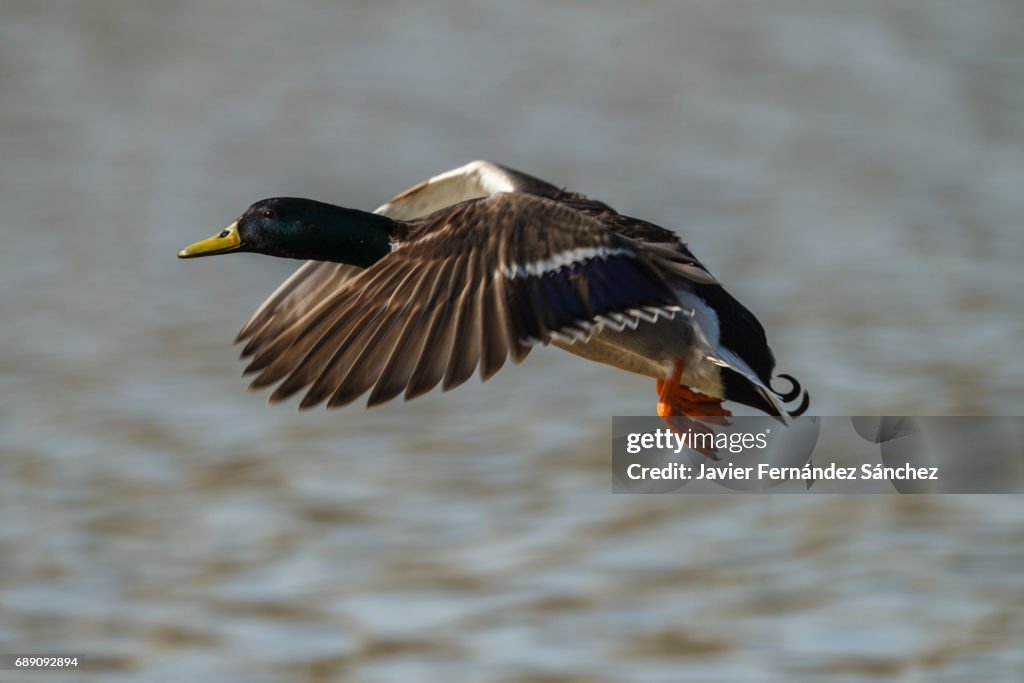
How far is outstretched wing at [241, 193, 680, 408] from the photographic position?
6668mm

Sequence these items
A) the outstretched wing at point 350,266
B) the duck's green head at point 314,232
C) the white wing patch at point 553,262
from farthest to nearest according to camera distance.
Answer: the outstretched wing at point 350,266
the duck's green head at point 314,232
the white wing patch at point 553,262

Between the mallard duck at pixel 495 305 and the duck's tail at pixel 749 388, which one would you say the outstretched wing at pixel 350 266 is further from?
the duck's tail at pixel 749 388

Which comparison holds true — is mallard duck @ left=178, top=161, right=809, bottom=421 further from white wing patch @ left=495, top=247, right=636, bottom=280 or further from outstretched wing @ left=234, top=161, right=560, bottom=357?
outstretched wing @ left=234, top=161, right=560, bottom=357

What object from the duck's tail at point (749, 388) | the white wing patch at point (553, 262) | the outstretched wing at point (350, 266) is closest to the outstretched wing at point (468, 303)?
the white wing patch at point (553, 262)

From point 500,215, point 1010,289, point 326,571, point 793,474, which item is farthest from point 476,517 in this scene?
point 500,215

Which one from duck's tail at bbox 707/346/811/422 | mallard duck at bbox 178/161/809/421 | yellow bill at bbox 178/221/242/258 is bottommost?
duck's tail at bbox 707/346/811/422

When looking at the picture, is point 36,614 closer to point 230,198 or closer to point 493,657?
point 493,657

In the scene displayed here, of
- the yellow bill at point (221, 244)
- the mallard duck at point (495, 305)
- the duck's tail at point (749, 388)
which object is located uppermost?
the yellow bill at point (221, 244)

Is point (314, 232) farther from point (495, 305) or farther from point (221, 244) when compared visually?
point (495, 305)

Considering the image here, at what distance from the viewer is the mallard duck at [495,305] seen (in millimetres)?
6711

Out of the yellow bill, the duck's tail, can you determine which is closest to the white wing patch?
the duck's tail

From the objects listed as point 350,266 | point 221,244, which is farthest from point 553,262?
point 350,266

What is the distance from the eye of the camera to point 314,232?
24.8 ft

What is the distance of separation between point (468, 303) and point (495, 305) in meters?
0.10
